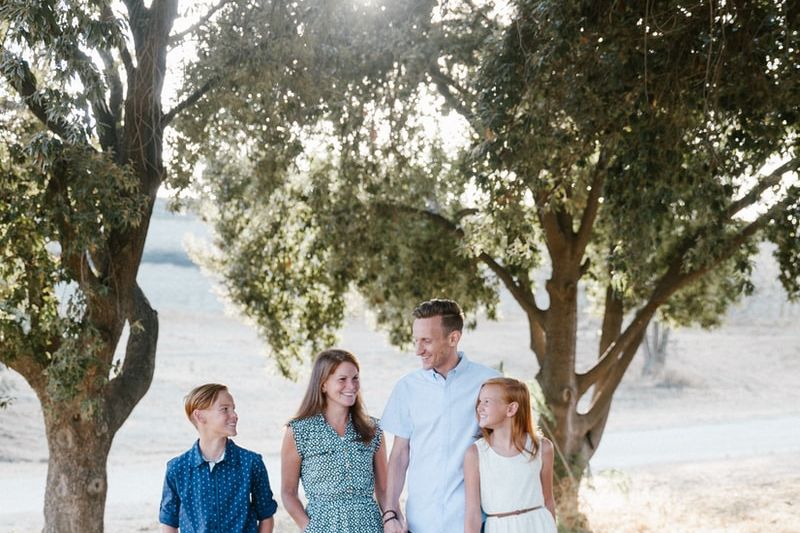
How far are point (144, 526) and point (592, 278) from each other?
7.82m

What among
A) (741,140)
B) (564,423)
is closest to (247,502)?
(741,140)

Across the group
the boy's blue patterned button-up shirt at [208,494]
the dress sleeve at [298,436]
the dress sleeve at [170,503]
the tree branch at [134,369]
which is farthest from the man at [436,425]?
the tree branch at [134,369]

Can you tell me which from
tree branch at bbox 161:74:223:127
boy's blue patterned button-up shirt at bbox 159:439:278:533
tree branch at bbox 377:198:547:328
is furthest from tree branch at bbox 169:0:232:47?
boy's blue patterned button-up shirt at bbox 159:439:278:533

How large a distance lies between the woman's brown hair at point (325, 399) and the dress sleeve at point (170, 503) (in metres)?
0.67

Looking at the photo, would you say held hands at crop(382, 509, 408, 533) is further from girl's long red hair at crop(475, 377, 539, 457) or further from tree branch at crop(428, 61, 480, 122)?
tree branch at crop(428, 61, 480, 122)

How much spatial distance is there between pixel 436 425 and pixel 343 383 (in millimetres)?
498

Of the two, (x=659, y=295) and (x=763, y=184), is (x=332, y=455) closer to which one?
(x=763, y=184)

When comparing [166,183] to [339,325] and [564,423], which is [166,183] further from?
[564,423]

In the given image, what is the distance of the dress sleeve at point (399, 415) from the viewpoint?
4930mm

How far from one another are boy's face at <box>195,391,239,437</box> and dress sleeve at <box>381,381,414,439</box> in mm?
782

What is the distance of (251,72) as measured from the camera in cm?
898

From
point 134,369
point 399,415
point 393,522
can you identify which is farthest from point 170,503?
point 134,369

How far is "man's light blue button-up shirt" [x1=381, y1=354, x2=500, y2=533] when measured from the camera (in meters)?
4.74

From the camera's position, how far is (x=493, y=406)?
4.62 metres
